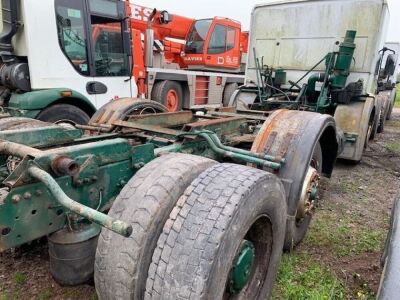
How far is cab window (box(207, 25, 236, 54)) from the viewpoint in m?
11.0

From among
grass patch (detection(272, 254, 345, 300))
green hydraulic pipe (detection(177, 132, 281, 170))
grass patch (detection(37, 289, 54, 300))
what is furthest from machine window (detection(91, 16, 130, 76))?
grass patch (detection(272, 254, 345, 300))

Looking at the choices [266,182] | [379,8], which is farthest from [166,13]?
[266,182]

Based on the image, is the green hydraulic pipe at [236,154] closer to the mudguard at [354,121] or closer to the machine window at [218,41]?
the mudguard at [354,121]

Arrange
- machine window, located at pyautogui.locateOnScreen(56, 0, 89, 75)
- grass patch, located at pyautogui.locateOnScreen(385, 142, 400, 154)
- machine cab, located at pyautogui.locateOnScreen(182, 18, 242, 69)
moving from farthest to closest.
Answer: machine cab, located at pyautogui.locateOnScreen(182, 18, 242, 69) → grass patch, located at pyautogui.locateOnScreen(385, 142, 400, 154) → machine window, located at pyautogui.locateOnScreen(56, 0, 89, 75)

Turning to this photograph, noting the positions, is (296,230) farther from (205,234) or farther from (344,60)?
(344,60)

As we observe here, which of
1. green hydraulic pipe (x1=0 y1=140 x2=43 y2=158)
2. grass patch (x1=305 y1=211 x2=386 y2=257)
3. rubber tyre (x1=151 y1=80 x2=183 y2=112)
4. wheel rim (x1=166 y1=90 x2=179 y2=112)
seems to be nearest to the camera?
green hydraulic pipe (x1=0 y1=140 x2=43 y2=158)

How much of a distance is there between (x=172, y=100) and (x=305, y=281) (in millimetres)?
7611

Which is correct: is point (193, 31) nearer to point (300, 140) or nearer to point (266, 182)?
point (300, 140)

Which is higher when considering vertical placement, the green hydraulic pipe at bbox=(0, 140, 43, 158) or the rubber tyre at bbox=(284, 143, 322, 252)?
the green hydraulic pipe at bbox=(0, 140, 43, 158)

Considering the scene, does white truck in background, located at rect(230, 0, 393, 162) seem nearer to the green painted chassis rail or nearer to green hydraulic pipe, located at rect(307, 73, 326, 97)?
green hydraulic pipe, located at rect(307, 73, 326, 97)

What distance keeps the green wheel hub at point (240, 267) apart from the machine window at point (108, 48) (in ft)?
16.9

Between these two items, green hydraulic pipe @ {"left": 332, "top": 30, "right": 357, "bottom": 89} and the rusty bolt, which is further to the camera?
green hydraulic pipe @ {"left": 332, "top": 30, "right": 357, "bottom": 89}

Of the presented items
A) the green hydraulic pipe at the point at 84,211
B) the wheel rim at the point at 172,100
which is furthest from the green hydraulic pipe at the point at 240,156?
the wheel rim at the point at 172,100

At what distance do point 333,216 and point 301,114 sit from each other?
1.35 metres
